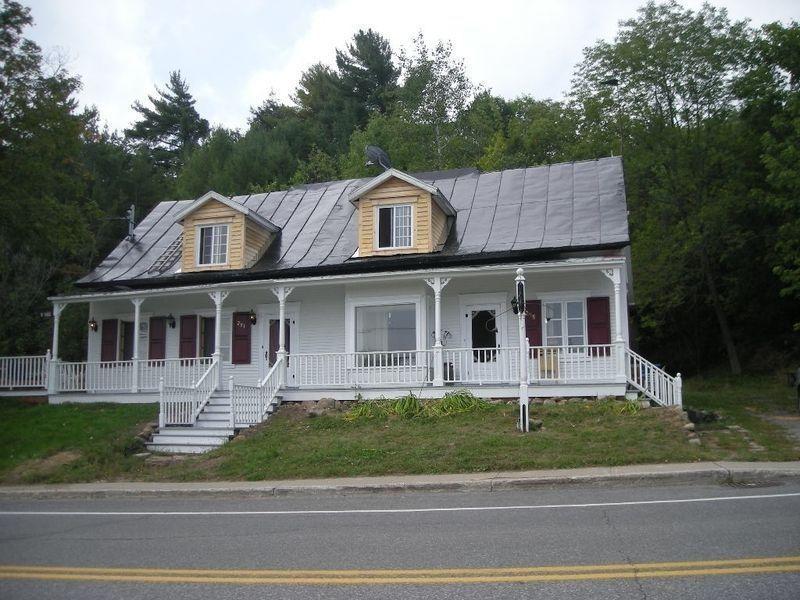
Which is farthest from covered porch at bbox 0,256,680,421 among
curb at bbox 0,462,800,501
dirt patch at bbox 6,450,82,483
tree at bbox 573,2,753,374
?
tree at bbox 573,2,753,374

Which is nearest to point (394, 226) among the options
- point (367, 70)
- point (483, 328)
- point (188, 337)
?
point (483, 328)

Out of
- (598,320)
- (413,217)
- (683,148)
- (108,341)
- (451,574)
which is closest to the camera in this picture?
(451,574)

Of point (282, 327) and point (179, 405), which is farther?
point (282, 327)

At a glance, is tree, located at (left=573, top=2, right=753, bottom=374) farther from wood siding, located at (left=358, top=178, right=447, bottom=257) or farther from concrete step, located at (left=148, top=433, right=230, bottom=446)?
concrete step, located at (left=148, top=433, right=230, bottom=446)

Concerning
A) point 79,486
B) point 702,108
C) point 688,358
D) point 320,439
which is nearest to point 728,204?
point 702,108

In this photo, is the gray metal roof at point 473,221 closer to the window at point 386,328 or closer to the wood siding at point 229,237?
the wood siding at point 229,237

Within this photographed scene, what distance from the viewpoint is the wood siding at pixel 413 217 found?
2025 centimetres

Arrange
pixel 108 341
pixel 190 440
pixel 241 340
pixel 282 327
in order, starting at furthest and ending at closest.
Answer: pixel 108 341
pixel 241 340
pixel 282 327
pixel 190 440

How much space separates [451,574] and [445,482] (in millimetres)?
5718

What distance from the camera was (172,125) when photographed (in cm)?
5731

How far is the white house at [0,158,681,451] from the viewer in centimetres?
1778

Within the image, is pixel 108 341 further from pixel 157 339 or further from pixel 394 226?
pixel 394 226

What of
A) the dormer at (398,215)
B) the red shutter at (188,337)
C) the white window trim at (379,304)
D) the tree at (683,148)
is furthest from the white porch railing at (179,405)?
the tree at (683,148)

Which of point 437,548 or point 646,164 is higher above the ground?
point 646,164
